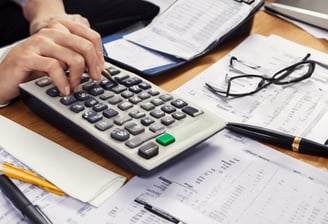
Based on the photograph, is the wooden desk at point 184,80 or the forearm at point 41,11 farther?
the forearm at point 41,11

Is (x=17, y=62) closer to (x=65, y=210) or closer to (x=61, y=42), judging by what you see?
(x=61, y=42)

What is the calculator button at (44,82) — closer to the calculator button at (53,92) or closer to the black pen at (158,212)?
the calculator button at (53,92)

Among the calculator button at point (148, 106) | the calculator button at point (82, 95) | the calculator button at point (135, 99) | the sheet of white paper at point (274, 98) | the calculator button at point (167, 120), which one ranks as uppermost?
the calculator button at point (82, 95)

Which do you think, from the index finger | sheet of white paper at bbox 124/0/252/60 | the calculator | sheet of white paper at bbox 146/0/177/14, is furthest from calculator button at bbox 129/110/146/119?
sheet of white paper at bbox 146/0/177/14

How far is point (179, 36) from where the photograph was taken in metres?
0.82

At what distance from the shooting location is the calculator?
52 cm

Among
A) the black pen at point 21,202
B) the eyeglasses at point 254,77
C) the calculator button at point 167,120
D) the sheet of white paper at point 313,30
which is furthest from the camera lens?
the sheet of white paper at point 313,30

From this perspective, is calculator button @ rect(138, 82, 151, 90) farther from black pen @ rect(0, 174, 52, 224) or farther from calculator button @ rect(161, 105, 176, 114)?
black pen @ rect(0, 174, 52, 224)

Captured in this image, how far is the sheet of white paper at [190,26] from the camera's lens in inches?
31.3

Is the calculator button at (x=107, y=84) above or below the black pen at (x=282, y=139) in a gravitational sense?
above

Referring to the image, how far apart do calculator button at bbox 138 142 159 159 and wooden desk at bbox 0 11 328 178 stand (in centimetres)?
4

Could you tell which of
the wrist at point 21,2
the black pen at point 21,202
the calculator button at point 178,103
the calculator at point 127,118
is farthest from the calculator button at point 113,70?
the wrist at point 21,2

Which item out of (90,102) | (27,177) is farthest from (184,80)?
(27,177)

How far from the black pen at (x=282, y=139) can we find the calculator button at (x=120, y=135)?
0.14 metres
